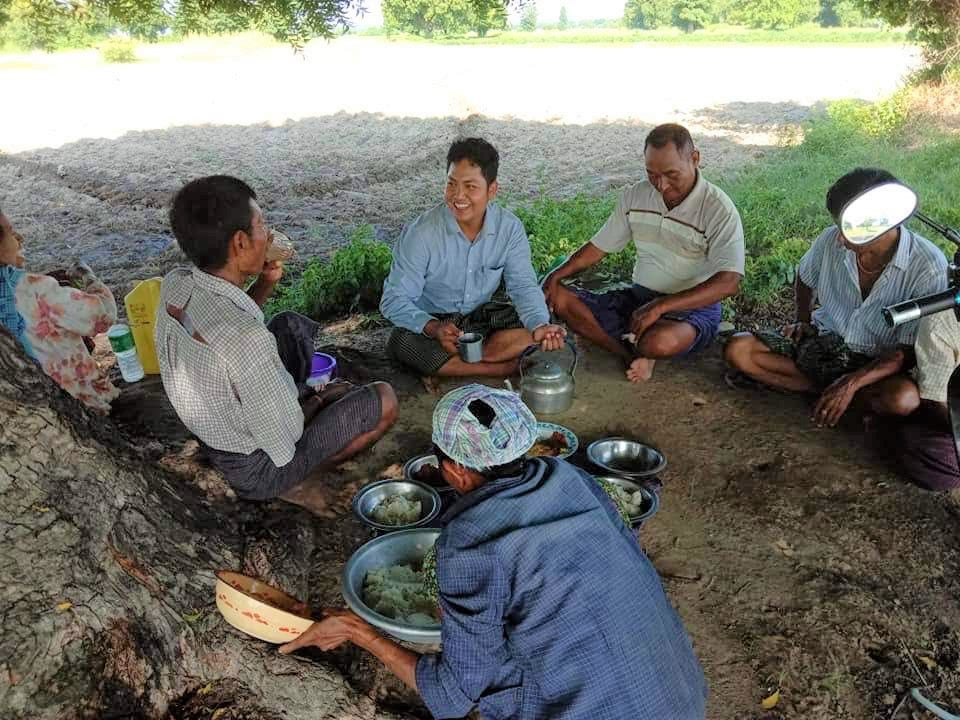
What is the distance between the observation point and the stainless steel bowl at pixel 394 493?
3.13 metres

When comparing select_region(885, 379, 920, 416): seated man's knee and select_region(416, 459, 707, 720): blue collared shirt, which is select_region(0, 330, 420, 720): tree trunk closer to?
select_region(416, 459, 707, 720): blue collared shirt

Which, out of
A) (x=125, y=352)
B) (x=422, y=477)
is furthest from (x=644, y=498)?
(x=125, y=352)

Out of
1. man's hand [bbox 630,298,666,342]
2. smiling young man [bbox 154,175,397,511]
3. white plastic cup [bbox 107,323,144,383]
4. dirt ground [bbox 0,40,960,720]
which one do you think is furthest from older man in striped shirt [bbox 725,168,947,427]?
white plastic cup [bbox 107,323,144,383]

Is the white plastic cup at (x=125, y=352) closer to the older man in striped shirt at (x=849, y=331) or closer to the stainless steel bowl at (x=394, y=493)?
the stainless steel bowl at (x=394, y=493)

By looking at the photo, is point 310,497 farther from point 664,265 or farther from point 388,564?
point 664,265

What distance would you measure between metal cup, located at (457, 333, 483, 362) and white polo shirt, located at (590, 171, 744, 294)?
1.19m

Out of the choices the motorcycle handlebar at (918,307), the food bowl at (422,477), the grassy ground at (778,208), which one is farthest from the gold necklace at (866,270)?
the food bowl at (422,477)

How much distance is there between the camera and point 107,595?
1930 millimetres

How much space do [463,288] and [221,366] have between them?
6.72 feet

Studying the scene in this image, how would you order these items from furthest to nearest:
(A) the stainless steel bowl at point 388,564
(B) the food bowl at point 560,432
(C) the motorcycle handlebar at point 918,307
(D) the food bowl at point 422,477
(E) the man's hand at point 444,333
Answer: (E) the man's hand at point 444,333 < (B) the food bowl at point 560,432 < (D) the food bowl at point 422,477 < (A) the stainless steel bowl at point 388,564 < (C) the motorcycle handlebar at point 918,307

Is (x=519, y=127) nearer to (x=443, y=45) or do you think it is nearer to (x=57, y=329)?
(x=57, y=329)

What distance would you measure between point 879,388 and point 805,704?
179 cm

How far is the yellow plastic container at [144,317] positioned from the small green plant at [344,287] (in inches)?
56.0

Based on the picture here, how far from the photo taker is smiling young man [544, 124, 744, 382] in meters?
4.25
